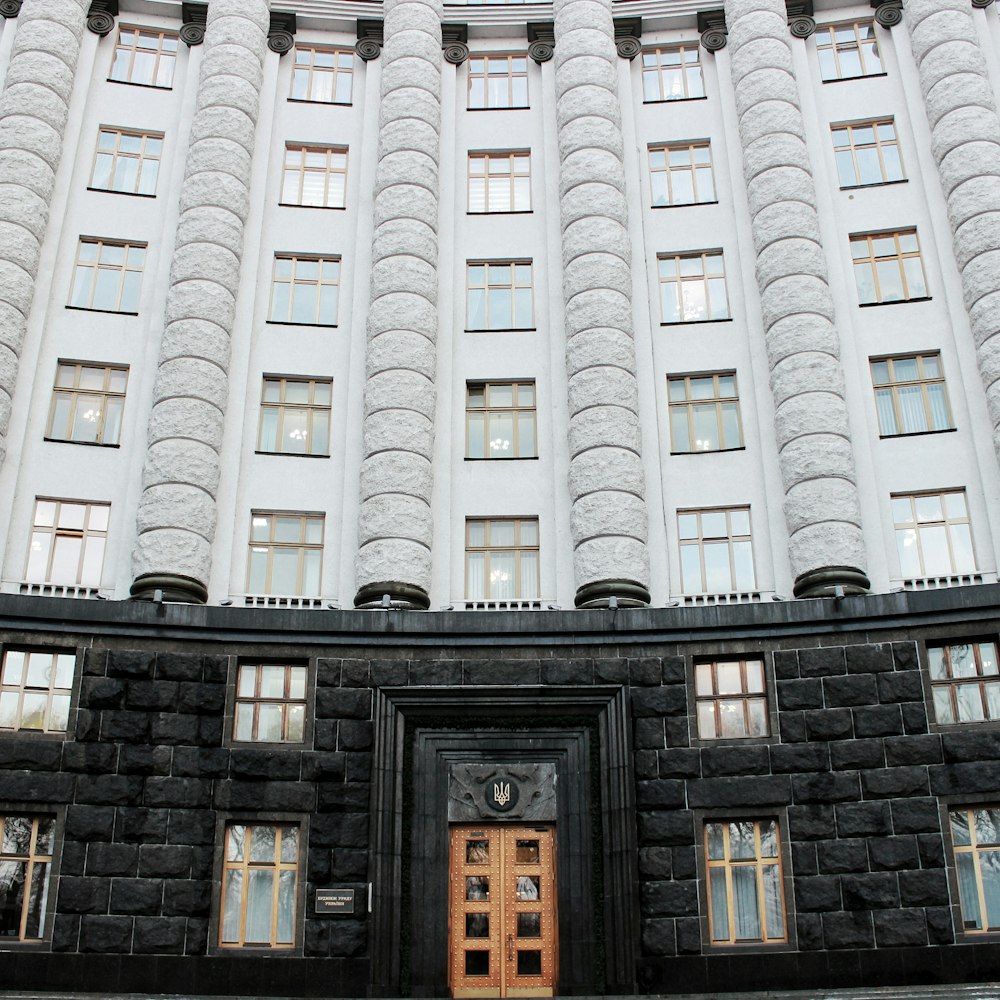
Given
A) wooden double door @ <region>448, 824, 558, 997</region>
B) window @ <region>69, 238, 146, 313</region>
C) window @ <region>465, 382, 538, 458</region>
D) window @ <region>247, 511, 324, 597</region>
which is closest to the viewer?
wooden double door @ <region>448, 824, 558, 997</region>

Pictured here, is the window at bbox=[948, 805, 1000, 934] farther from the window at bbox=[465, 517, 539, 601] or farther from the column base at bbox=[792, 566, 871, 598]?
the window at bbox=[465, 517, 539, 601]

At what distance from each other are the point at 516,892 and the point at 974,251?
1862cm

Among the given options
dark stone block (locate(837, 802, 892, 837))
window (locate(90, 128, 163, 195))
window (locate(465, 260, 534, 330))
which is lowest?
dark stone block (locate(837, 802, 892, 837))

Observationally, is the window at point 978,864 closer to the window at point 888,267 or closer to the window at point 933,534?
the window at point 933,534

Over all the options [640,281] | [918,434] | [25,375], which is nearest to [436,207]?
[640,281]

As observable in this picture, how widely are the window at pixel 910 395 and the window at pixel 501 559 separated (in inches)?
349

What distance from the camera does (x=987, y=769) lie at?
22969 millimetres

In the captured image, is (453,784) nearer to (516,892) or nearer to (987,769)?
(516,892)

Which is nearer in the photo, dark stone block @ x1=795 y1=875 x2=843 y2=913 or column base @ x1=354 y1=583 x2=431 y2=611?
dark stone block @ x1=795 y1=875 x2=843 y2=913

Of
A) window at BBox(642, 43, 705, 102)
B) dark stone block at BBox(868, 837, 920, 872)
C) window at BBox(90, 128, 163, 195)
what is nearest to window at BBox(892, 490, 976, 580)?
dark stone block at BBox(868, 837, 920, 872)

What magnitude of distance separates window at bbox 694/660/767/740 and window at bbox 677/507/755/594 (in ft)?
8.29

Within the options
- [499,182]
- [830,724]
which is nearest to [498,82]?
[499,182]

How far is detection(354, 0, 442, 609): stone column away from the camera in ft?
87.7

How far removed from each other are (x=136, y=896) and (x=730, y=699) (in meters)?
12.5
